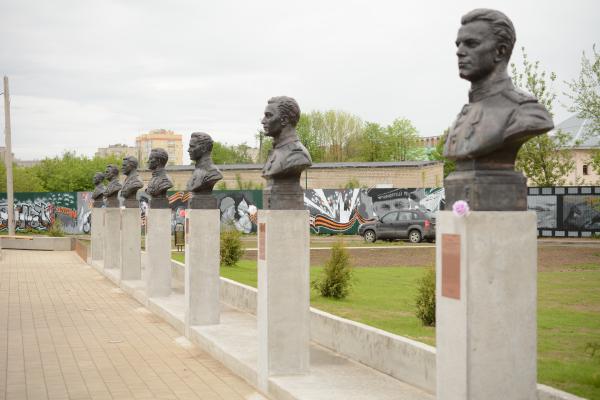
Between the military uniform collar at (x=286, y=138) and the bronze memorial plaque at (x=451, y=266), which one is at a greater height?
the military uniform collar at (x=286, y=138)

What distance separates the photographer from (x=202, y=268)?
12281 mm

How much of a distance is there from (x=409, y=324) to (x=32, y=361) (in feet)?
16.9

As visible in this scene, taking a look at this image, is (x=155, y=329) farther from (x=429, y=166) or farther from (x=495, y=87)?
(x=429, y=166)

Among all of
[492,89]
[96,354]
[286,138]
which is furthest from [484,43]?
[96,354]

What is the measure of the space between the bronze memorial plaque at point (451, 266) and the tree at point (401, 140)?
80376 millimetres

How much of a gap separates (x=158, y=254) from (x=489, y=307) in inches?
427

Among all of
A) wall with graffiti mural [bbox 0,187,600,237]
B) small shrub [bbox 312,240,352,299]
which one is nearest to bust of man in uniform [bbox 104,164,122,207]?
small shrub [bbox 312,240,352,299]

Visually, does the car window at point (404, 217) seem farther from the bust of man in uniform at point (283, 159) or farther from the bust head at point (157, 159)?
the bust of man in uniform at point (283, 159)

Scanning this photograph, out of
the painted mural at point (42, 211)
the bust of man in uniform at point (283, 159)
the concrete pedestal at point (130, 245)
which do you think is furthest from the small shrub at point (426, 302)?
the painted mural at point (42, 211)

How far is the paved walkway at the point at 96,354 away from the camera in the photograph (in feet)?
28.6

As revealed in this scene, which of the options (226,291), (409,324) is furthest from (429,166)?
(409,324)

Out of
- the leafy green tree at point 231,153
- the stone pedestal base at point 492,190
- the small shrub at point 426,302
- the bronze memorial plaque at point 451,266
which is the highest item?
the leafy green tree at point 231,153

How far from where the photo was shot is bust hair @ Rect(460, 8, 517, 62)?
18.4ft

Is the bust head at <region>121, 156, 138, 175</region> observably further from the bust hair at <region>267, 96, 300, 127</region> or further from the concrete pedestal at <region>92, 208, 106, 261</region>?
the bust hair at <region>267, 96, 300, 127</region>
